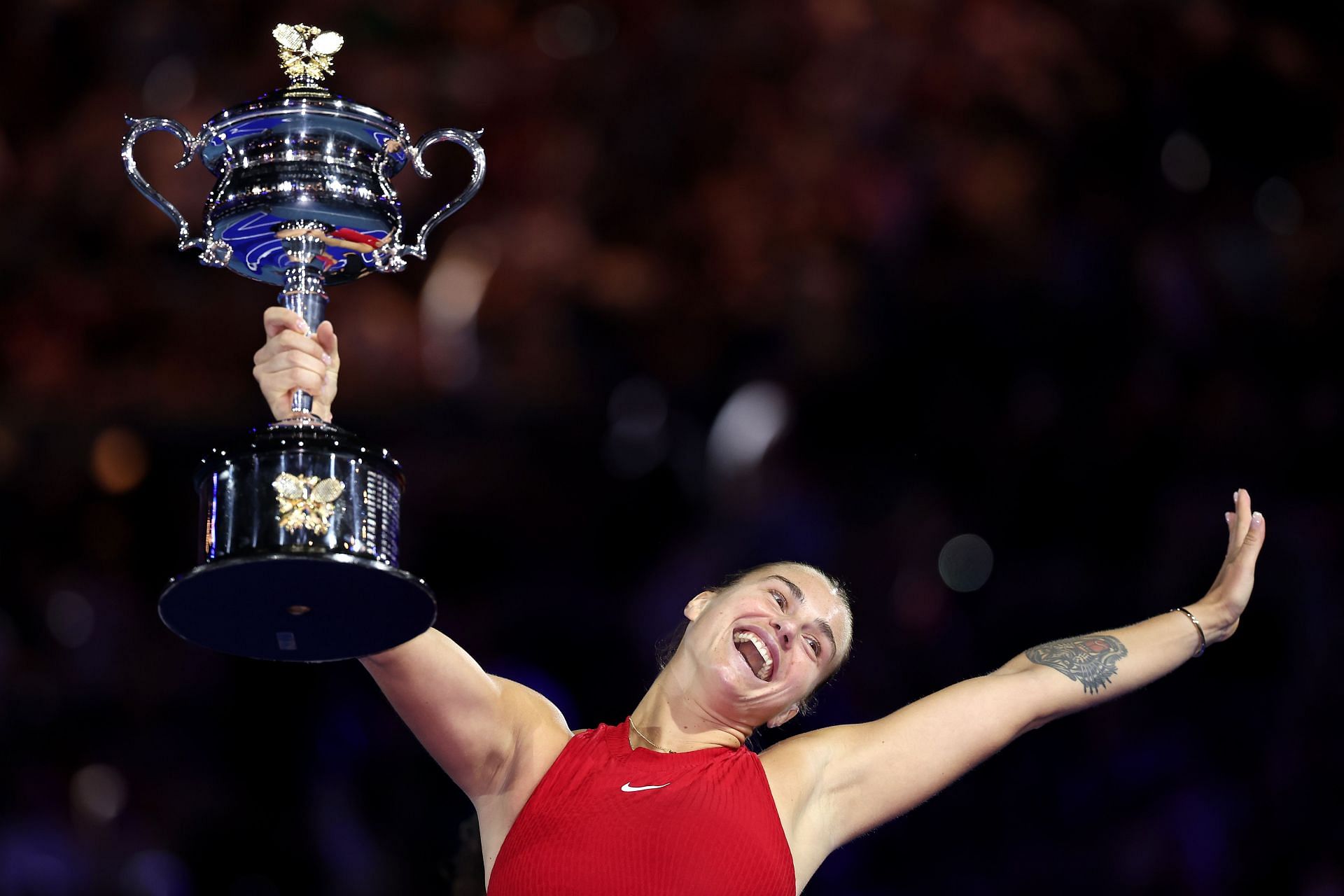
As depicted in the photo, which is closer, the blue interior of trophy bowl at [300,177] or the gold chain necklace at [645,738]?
the blue interior of trophy bowl at [300,177]

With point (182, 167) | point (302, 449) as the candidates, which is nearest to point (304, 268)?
point (182, 167)

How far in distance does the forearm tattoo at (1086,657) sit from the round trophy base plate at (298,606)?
1.07 meters

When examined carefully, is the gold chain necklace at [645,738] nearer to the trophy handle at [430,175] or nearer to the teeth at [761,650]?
the teeth at [761,650]

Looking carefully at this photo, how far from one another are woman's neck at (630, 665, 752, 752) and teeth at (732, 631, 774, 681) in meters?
0.09

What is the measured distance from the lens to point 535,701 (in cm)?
232

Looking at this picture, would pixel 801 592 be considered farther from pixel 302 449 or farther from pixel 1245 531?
pixel 302 449

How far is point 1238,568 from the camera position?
2.56m

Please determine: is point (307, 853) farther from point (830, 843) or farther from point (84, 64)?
point (84, 64)

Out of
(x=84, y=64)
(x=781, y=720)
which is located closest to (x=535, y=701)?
(x=781, y=720)

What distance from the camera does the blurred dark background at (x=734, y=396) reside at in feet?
13.4

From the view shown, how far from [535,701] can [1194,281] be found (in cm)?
300

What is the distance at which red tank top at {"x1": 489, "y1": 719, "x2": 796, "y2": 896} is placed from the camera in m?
2.08

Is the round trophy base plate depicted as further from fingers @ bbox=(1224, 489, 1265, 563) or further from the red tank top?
fingers @ bbox=(1224, 489, 1265, 563)

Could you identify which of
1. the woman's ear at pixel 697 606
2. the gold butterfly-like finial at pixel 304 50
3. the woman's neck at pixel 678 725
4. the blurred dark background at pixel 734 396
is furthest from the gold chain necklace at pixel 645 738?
the blurred dark background at pixel 734 396
